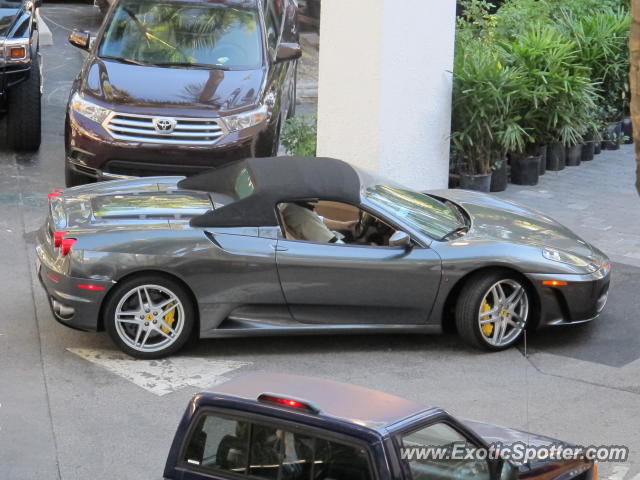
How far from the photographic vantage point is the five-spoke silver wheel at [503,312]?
8.49 meters

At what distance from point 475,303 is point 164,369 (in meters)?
2.21

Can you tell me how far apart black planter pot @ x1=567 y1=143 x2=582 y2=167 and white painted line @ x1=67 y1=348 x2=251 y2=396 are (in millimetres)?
7158

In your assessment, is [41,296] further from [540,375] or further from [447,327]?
[540,375]

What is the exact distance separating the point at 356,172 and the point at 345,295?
1031 mm

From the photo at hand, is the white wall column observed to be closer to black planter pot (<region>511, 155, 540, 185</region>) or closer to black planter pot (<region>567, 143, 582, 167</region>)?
black planter pot (<region>511, 155, 540, 185</region>)

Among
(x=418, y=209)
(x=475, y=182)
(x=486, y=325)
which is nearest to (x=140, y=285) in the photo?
(x=418, y=209)

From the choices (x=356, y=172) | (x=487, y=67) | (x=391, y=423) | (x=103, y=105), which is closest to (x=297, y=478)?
(x=391, y=423)

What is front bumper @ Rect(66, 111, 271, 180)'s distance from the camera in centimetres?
1159

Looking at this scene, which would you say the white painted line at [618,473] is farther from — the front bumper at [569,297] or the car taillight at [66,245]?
the car taillight at [66,245]

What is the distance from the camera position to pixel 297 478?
185 inches

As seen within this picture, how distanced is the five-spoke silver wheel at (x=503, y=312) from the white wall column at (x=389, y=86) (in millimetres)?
3858

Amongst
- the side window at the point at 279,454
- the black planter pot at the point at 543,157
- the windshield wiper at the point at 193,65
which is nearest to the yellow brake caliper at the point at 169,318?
the side window at the point at 279,454

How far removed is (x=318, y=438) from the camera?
15.4ft

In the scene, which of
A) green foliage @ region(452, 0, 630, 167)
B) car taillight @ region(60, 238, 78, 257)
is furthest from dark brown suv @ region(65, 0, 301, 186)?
car taillight @ region(60, 238, 78, 257)
